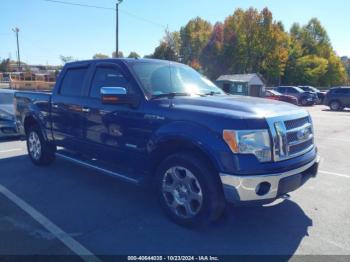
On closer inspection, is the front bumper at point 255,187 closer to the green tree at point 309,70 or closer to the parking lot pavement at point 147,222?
the parking lot pavement at point 147,222

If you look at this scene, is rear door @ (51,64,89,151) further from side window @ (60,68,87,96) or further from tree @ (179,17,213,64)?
tree @ (179,17,213,64)

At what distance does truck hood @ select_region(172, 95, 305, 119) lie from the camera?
3.59 metres

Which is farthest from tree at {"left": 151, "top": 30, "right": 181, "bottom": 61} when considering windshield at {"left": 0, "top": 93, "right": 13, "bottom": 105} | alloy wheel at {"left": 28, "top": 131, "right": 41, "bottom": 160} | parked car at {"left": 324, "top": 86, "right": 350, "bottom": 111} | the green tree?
alloy wheel at {"left": 28, "top": 131, "right": 41, "bottom": 160}

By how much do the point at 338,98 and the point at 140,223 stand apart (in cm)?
2311

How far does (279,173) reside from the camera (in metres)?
3.48

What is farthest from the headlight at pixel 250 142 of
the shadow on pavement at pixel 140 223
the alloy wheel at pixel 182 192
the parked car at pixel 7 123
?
the parked car at pixel 7 123

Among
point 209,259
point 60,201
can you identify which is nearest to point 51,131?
point 60,201

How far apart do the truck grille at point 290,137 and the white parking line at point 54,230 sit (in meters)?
2.15

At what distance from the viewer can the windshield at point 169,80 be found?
4473mm

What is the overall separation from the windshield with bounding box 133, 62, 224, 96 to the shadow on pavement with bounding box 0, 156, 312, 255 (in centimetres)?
159

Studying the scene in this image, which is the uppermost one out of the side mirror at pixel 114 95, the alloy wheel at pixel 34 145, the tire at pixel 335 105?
the side mirror at pixel 114 95

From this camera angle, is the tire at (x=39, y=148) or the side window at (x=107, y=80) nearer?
the side window at (x=107, y=80)

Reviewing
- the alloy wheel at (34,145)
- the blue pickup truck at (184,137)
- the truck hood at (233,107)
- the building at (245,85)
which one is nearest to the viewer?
the blue pickup truck at (184,137)

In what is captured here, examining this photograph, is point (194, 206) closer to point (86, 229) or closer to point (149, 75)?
point (86, 229)
